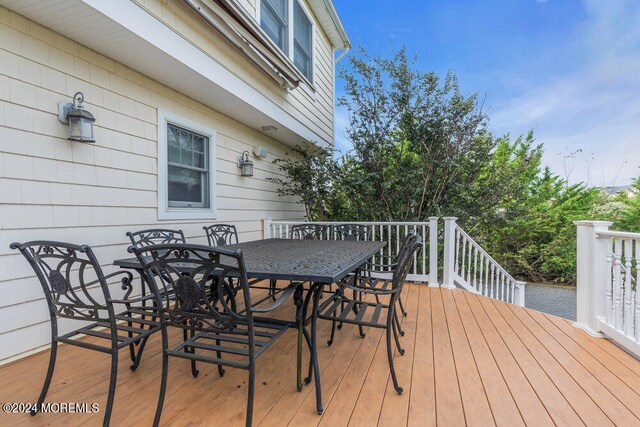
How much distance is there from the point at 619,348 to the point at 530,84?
408 inches

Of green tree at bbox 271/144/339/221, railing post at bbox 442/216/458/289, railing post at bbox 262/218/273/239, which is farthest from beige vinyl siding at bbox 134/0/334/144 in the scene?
railing post at bbox 442/216/458/289

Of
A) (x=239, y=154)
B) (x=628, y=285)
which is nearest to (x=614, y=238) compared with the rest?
(x=628, y=285)

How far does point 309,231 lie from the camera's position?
507 centimetres

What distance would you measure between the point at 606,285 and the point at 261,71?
4.58m

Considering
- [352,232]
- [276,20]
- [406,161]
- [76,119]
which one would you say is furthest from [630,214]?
[76,119]

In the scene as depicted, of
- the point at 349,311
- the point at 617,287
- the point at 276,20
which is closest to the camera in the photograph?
the point at 349,311

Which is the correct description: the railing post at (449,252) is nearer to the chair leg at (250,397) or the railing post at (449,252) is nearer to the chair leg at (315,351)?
the chair leg at (315,351)

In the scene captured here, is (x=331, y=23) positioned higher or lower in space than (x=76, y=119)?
higher

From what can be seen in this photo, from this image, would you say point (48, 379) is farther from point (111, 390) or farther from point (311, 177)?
point (311, 177)

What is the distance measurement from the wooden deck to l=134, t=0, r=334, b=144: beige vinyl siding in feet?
9.51

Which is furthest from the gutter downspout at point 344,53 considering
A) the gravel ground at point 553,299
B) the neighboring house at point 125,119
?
the gravel ground at point 553,299

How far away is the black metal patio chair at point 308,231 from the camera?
15.4ft

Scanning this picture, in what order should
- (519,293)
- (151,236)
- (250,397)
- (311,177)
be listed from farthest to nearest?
(311,177) < (519,293) < (151,236) < (250,397)

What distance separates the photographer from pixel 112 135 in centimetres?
294
